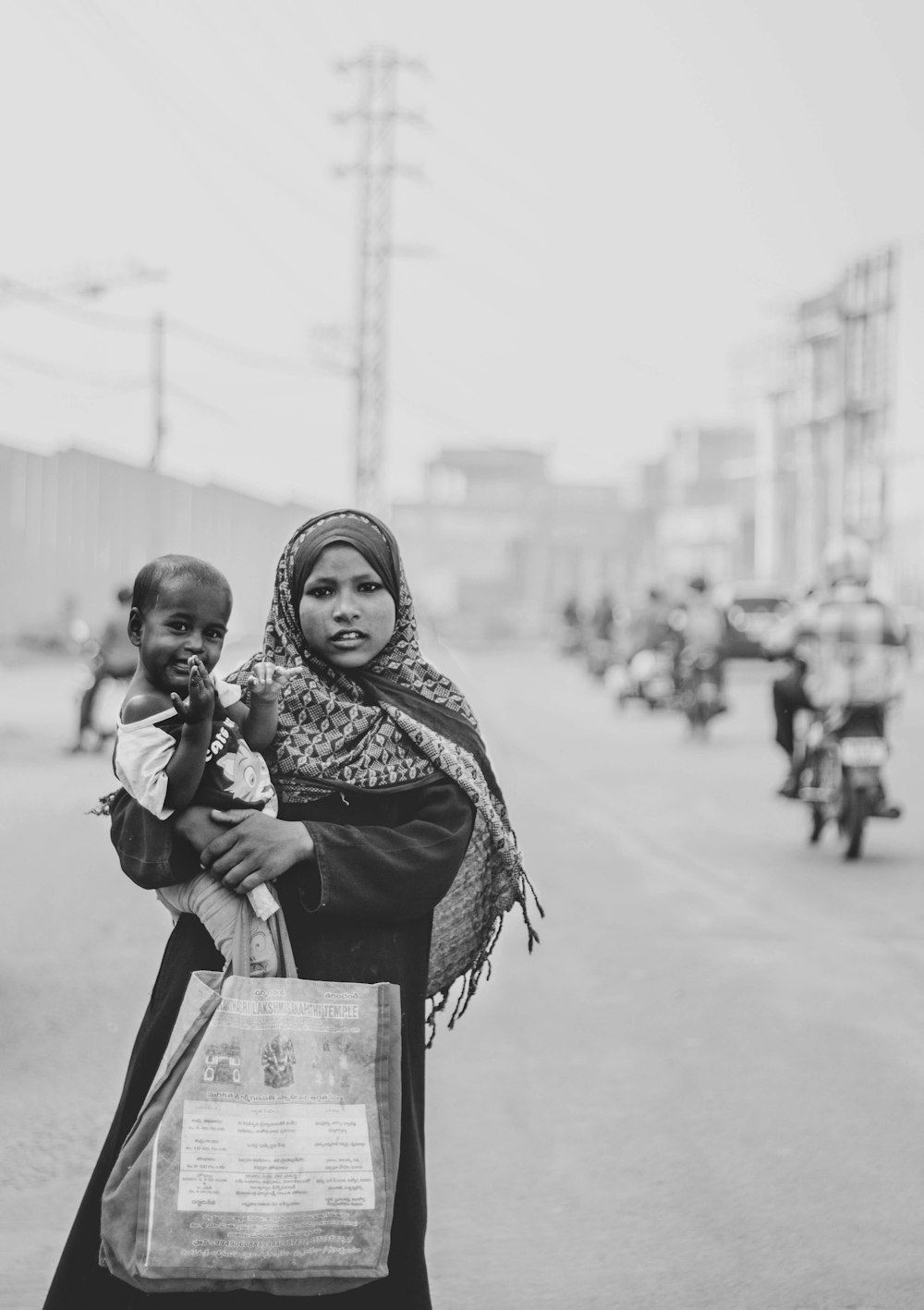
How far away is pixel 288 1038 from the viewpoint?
2631mm

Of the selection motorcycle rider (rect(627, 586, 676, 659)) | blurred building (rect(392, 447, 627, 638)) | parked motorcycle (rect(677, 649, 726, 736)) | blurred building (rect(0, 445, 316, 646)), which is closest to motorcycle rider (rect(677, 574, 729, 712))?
parked motorcycle (rect(677, 649, 726, 736))

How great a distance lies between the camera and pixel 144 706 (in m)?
2.74

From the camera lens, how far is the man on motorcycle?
10.0 m

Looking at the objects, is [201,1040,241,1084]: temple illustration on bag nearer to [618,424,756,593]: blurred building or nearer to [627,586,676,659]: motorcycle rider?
[627,586,676,659]: motorcycle rider

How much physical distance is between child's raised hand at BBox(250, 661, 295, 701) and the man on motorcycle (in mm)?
7631

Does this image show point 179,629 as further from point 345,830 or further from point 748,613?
point 748,613

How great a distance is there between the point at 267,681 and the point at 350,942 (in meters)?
0.44

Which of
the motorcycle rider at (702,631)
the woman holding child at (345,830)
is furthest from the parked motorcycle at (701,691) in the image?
the woman holding child at (345,830)

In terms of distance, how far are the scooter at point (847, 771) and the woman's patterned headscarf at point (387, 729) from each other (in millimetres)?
6849

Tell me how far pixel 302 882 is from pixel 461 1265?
5.03ft

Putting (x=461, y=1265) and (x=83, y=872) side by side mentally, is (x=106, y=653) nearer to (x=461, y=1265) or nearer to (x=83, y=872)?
(x=83, y=872)

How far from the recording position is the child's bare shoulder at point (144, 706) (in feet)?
8.98

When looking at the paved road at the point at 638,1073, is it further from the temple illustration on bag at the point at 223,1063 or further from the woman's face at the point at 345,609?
the woman's face at the point at 345,609

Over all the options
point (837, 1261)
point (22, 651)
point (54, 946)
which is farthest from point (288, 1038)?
point (22, 651)
